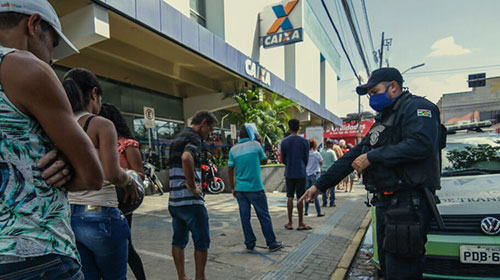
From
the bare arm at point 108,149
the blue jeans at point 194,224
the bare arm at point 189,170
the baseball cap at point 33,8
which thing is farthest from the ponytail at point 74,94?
the blue jeans at point 194,224

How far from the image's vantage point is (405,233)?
6.03 ft

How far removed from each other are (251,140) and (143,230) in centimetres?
272

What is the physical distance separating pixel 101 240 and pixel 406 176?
2062 mm

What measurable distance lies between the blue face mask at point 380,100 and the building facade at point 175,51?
4.81 metres

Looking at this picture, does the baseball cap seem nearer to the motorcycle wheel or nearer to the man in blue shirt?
the man in blue shirt

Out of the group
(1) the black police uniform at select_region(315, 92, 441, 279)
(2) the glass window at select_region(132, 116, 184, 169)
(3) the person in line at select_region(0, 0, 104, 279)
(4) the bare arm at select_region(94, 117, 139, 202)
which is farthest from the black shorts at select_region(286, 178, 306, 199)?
(2) the glass window at select_region(132, 116, 184, 169)

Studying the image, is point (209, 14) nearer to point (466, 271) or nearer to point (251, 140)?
point (251, 140)

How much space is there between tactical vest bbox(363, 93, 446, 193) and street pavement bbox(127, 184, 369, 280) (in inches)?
66.9

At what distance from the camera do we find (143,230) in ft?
16.3

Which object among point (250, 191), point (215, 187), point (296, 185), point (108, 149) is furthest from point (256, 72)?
point (108, 149)

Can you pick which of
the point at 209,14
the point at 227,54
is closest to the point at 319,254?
the point at 227,54

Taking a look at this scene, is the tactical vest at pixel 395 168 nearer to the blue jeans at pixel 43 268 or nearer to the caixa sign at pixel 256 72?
the blue jeans at pixel 43 268

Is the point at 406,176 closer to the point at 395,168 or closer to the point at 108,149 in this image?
the point at 395,168

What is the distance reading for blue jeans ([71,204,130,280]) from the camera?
164cm
